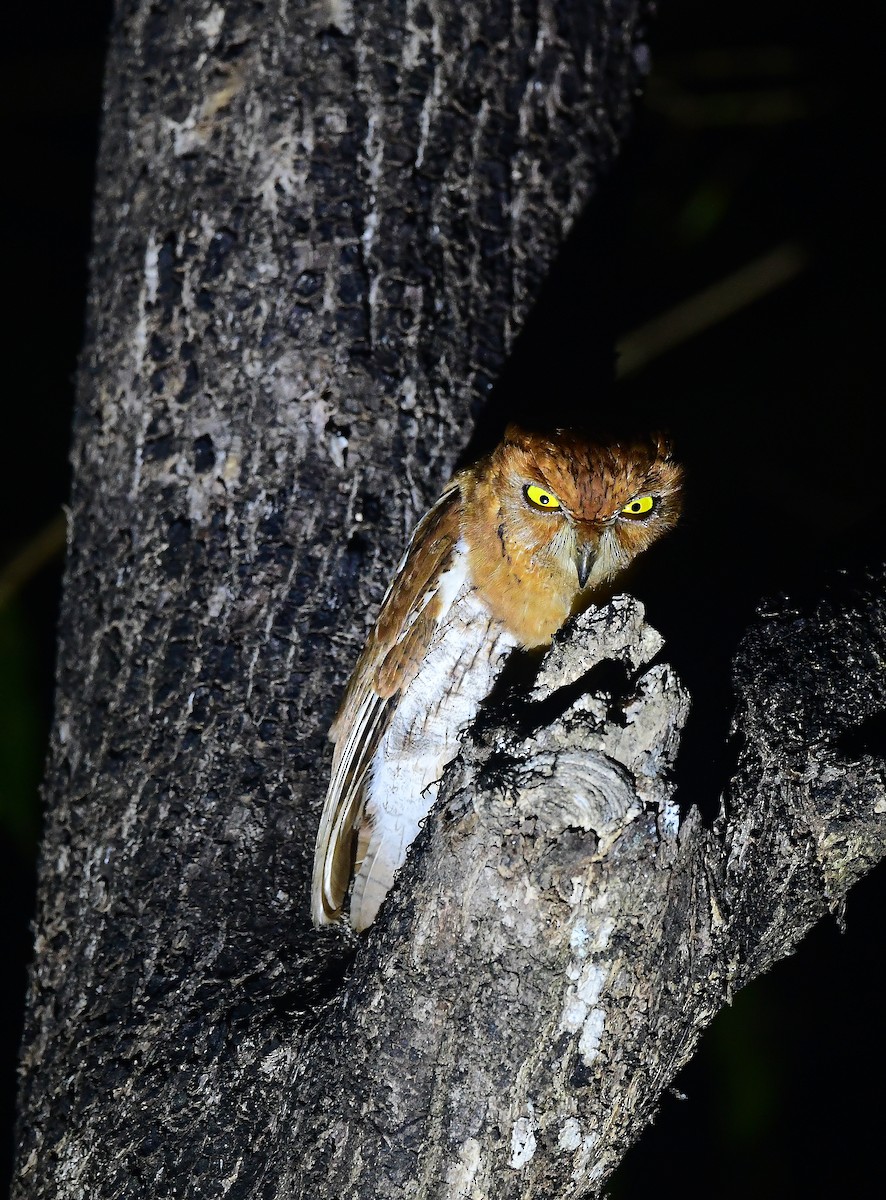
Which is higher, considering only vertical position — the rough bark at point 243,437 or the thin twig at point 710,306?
the rough bark at point 243,437

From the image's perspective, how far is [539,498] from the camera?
1.88m

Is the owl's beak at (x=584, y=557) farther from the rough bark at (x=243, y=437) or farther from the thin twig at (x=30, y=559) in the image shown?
the thin twig at (x=30, y=559)

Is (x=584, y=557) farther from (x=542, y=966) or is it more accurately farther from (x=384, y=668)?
(x=542, y=966)

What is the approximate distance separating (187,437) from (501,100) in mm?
977

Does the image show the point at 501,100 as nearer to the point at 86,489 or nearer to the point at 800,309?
the point at 86,489

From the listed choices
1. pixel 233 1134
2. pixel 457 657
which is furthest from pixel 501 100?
pixel 233 1134

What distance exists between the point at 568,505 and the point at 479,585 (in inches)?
9.2

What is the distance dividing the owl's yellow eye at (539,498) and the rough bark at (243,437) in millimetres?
221

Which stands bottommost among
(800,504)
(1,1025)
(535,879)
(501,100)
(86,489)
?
(1,1025)

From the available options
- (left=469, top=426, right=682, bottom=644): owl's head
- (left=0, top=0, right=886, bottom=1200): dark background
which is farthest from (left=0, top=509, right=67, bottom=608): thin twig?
(left=469, top=426, right=682, bottom=644): owl's head

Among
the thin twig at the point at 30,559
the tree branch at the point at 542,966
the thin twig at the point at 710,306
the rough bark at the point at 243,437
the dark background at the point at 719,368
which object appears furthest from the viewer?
the thin twig at the point at 710,306

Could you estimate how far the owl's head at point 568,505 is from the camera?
71.9 inches

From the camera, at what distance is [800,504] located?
3199 mm

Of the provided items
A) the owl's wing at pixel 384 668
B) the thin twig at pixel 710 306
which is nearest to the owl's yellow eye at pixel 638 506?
the owl's wing at pixel 384 668
